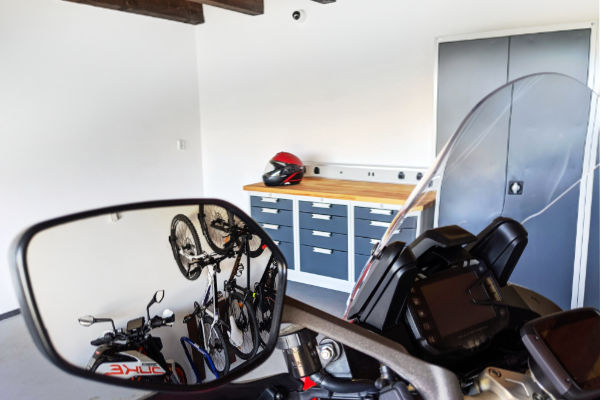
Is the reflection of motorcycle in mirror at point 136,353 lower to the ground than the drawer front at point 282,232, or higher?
higher

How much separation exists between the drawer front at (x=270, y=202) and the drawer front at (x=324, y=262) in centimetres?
37

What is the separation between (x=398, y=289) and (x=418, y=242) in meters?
0.18

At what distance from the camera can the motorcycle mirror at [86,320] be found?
50cm

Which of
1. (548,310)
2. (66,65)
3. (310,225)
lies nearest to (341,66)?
(310,225)

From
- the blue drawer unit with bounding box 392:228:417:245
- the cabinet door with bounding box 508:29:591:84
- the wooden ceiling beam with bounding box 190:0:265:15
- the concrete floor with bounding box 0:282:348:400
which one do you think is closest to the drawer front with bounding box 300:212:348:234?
the concrete floor with bounding box 0:282:348:400

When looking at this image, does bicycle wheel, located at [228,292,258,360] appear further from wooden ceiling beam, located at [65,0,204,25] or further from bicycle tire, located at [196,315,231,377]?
wooden ceiling beam, located at [65,0,204,25]

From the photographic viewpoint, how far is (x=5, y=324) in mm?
3309

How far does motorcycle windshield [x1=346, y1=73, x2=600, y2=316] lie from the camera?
848 millimetres

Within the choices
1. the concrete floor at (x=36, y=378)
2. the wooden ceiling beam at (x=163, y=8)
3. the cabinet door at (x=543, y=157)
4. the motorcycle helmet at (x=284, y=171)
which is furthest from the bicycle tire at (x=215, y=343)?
the wooden ceiling beam at (x=163, y=8)

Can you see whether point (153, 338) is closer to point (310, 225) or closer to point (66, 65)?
point (310, 225)

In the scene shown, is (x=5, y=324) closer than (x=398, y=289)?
No

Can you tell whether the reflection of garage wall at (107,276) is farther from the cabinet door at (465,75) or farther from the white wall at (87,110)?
the white wall at (87,110)

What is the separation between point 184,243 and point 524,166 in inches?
32.8

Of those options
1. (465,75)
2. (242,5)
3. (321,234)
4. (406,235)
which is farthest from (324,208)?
(406,235)
